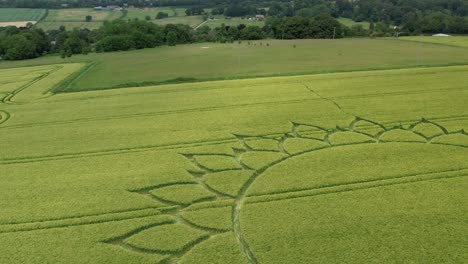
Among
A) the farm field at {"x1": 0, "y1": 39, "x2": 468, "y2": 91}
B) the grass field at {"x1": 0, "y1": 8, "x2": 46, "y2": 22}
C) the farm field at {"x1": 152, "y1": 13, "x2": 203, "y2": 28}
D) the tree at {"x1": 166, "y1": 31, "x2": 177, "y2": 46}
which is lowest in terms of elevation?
the farm field at {"x1": 0, "y1": 39, "x2": 468, "y2": 91}

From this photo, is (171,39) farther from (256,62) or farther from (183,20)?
(183,20)

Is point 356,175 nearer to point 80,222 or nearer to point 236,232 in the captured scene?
point 236,232

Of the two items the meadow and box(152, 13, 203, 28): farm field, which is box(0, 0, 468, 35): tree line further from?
Result: the meadow

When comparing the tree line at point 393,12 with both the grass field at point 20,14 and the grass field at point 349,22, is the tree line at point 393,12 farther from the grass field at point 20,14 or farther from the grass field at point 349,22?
the grass field at point 20,14

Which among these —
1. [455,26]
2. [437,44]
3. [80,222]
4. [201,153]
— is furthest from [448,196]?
[455,26]

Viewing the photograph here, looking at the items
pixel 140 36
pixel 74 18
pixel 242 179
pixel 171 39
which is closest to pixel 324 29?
pixel 171 39

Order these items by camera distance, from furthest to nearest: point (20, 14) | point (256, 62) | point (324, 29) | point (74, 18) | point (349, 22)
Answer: point (20, 14), point (74, 18), point (349, 22), point (324, 29), point (256, 62)

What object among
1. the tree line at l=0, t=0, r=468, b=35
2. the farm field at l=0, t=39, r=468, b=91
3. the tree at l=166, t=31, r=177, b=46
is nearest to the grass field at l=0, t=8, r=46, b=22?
the tree line at l=0, t=0, r=468, b=35
